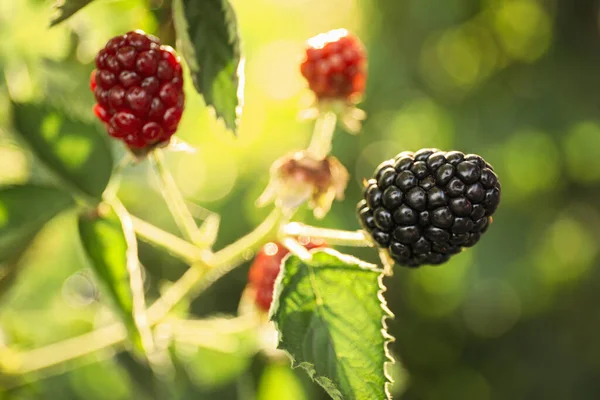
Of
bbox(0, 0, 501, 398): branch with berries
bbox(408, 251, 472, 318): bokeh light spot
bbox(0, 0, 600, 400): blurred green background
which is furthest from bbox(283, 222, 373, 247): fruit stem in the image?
bbox(408, 251, 472, 318): bokeh light spot

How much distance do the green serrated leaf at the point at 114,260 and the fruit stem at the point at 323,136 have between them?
14.1 inches

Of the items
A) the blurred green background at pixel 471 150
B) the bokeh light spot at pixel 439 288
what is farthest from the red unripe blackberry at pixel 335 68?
the bokeh light spot at pixel 439 288

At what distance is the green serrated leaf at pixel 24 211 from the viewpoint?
107 cm

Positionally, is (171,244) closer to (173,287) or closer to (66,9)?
(173,287)

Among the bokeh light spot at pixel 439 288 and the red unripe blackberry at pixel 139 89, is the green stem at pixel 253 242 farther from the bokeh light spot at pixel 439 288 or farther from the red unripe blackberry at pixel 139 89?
the bokeh light spot at pixel 439 288

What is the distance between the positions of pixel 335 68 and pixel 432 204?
39 cm

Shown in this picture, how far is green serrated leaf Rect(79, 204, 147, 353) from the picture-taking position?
39.2 inches

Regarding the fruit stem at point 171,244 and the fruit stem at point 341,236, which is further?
the fruit stem at point 171,244

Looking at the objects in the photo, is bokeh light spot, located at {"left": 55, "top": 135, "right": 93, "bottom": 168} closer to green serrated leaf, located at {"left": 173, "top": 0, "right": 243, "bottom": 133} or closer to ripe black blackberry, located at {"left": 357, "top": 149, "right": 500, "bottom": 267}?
green serrated leaf, located at {"left": 173, "top": 0, "right": 243, "bottom": 133}

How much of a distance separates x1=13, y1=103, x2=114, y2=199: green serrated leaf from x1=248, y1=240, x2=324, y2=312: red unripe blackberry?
0.38 meters

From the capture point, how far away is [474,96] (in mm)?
2975

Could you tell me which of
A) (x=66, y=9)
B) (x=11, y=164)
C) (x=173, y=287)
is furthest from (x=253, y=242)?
(x=11, y=164)

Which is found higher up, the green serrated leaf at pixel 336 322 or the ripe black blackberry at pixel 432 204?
the ripe black blackberry at pixel 432 204

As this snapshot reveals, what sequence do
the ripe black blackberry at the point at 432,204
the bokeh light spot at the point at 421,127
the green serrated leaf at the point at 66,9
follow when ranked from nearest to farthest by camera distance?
the green serrated leaf at the point at 66,9 → the ripe black blackberry at the point at 432,204 → the bokeh light spot at the point at 421,127
